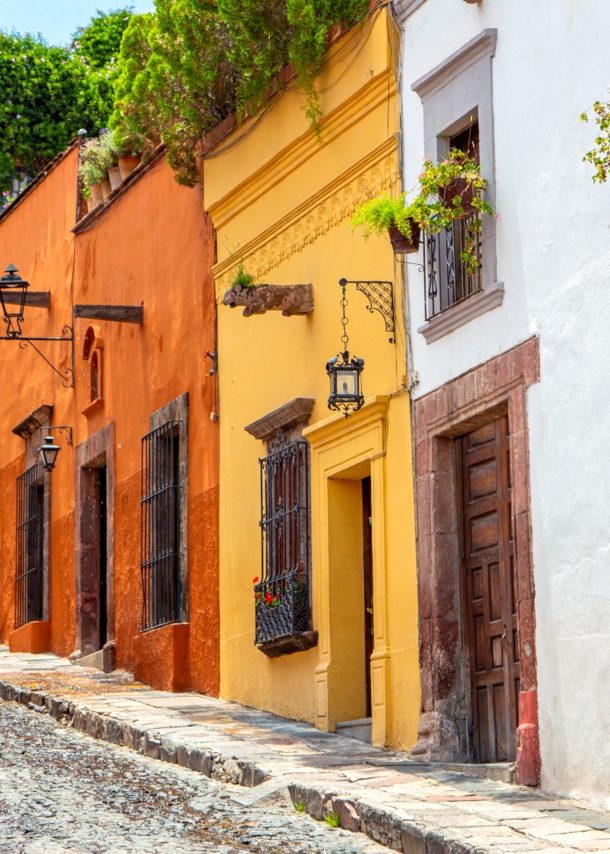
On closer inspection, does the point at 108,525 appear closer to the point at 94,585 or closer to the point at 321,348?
the point at 94,585

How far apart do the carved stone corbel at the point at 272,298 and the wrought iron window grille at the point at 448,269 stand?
1860 mm

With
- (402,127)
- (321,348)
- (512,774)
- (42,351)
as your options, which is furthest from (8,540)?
(512,774)

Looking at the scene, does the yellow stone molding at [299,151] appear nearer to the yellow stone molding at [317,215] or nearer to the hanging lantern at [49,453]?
the yellow stone molding at [317,215]

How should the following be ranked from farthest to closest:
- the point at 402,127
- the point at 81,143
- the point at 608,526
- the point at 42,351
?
the point at 42,351 → the point at 81,143 → the point at 402,127 → the point at 608,526

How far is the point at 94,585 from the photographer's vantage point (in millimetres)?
17344

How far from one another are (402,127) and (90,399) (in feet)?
24.8

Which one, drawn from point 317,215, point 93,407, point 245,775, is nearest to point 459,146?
point 317,215

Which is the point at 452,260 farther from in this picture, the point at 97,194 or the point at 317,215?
the point at 97,194

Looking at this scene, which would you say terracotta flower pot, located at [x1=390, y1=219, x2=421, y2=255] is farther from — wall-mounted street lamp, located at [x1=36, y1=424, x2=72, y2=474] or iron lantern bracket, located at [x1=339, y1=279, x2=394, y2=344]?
wall-mounted street lamp, located at [x1=36, y1=424, x2=72, y2=474]

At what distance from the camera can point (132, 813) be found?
8.40m

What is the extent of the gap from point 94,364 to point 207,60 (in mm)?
5132

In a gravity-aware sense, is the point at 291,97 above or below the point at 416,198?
above

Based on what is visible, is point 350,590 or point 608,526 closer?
point 608,526

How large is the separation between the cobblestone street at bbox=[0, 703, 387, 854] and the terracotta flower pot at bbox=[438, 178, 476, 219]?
391 cm
